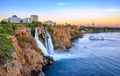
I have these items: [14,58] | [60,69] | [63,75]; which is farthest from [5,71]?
[60,69]

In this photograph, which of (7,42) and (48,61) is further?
Answer: (48,61)

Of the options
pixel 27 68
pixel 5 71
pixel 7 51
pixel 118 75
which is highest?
pixel 7 51

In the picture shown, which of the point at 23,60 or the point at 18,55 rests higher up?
the point at 18,55

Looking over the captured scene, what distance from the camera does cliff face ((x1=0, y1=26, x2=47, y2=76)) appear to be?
2217 centimetres

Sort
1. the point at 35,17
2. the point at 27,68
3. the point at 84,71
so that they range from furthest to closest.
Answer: the point at 35,17
the point at 84,71
the point at 27,68

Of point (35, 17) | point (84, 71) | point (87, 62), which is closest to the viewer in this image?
point (84, 71)

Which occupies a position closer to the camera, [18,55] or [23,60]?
[18,55]

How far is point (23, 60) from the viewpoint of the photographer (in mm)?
29000

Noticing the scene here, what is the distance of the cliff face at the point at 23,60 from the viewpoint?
2217cm

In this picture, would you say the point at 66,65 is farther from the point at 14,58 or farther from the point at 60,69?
the point at 14,58

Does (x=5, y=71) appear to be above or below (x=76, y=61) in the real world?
above

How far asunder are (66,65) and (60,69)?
2509 mm

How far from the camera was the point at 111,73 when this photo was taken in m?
32.4

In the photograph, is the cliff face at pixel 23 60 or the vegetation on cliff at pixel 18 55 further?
the cliff face at pixel 23 60
